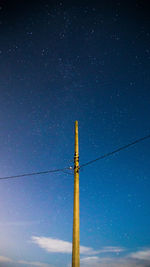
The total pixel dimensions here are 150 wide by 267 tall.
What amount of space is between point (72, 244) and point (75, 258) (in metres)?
0.39

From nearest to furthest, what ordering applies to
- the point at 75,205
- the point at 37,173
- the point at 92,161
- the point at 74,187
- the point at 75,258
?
1. the point at 75,258
2. the point at 75,205
3. the point at 74,187
4. the point at 92,161
5. the point at 37,173

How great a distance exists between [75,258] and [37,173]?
5.18 m

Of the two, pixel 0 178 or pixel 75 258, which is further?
pixel 0 178

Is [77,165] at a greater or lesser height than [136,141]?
lesser

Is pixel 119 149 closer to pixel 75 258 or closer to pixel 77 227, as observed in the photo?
pixel 77 227

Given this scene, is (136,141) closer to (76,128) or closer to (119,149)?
(119,149)

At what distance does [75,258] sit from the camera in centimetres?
594

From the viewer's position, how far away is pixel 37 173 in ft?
34.3

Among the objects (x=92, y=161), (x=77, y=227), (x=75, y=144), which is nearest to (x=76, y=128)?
(x=75, y=144)

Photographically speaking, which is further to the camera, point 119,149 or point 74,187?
point 119,149

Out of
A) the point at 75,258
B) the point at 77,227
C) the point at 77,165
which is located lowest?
the point at 75,258

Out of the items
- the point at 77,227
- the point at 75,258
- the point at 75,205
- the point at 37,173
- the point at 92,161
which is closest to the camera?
the point at 75,258

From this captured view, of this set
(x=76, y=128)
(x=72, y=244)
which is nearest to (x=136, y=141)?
(x=76, y=128)

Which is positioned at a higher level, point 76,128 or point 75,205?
point 76,128
